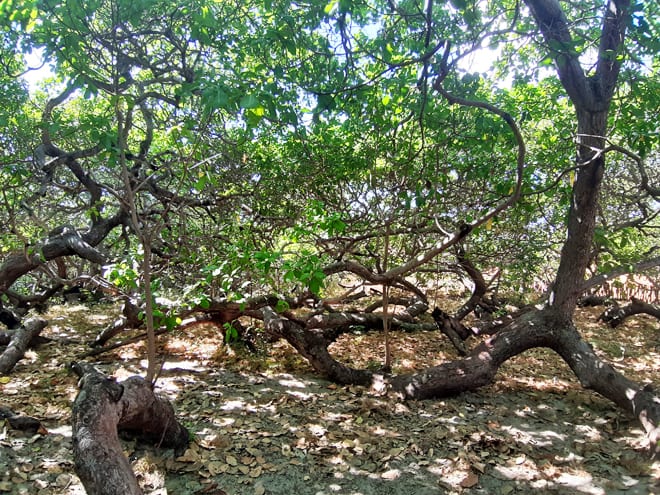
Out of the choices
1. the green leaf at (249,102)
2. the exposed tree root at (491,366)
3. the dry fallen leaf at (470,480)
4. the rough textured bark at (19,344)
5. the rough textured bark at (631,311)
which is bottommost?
the dry fallen leaf at (470,480)

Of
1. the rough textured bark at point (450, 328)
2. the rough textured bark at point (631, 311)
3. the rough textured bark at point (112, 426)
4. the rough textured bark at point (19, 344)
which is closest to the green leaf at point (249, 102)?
the rough textured bark at point (112, 426)

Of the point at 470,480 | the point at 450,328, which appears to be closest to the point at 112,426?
the point at 470,480

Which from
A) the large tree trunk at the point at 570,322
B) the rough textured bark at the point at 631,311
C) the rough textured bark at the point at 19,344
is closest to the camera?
the large tree trunk at the point at 570,322

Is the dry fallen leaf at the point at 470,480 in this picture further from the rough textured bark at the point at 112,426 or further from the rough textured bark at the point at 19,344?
the rough textured bark at the point at 19,344

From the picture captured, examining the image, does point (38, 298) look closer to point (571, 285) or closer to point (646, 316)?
point (571, 285)

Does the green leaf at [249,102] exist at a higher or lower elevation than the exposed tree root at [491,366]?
higher

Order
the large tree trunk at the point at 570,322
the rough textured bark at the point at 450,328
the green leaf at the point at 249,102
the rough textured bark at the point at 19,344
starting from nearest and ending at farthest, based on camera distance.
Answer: the green leaf at the point at 249,102 → the large tree trunk at the point at 570,322 → the rough textured bark at the point at 19,344 → the rough textured bark at the point at 450,328

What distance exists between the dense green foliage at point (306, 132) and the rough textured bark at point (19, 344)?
116 centimetres

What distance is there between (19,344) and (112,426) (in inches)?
140

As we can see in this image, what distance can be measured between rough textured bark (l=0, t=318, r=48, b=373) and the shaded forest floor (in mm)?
122

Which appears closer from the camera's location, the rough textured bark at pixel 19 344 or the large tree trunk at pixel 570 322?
the large tree trunk at pixel 570 322

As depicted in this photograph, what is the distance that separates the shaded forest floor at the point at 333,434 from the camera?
278 centimetres

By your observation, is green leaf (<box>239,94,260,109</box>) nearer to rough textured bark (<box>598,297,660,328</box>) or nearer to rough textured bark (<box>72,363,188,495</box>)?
rough textured bark (<box>72,363,188,495</box>)

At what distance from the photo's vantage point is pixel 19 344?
16.2 ft
